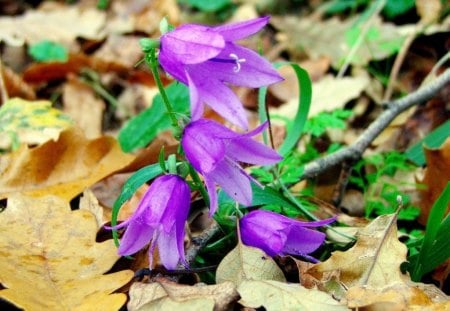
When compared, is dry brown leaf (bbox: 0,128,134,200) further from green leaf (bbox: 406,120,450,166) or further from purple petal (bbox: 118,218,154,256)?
green leaf (bbox: 406,120,450,166)

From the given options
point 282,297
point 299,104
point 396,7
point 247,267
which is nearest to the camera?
point 282,297

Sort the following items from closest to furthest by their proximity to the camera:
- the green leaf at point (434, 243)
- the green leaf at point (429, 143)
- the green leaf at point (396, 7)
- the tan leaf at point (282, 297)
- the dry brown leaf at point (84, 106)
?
1. the tan leaf at point (282, 297)
2. the green leaf at point (434, 243)
3. the green leaf at point (429, 143)
4. the dry brown leaf at point (84, 106)
5. the green leaf at point (396, 7)

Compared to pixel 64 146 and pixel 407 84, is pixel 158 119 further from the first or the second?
pixel 407 84

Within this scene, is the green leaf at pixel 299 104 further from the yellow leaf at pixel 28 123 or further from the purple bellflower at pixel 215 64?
the yellow leaf at pixel 28 123

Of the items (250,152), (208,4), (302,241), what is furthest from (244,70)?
(208,4)

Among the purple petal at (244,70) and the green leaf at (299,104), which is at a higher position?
the purple petal at (244,70)

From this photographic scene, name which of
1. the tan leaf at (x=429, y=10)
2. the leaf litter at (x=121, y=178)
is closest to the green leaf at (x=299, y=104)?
the leaf litter at (x=121, y=178)

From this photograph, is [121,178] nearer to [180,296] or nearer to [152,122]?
[152,122]
